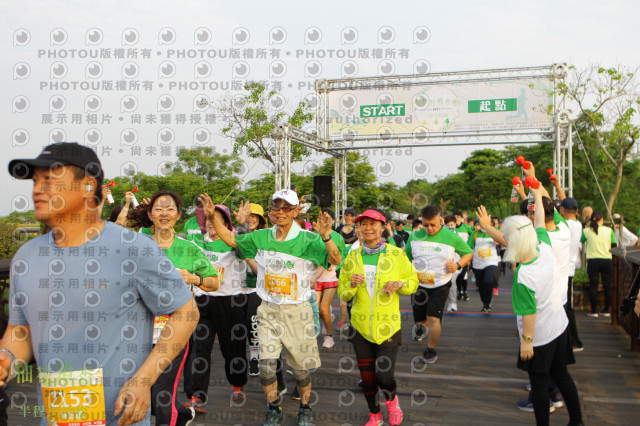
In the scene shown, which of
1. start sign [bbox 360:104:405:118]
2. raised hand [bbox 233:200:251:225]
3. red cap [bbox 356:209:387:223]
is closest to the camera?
red cap [bbox 356:209:387:223]

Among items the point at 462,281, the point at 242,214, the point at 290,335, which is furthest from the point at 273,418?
the point at 462,281

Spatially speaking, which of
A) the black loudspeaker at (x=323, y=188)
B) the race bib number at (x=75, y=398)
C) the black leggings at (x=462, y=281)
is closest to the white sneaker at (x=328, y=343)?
the black leggings at (x=462, y=281)

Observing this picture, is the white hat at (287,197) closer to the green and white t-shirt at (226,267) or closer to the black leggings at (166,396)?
the green and white t-shirt at (226,267)

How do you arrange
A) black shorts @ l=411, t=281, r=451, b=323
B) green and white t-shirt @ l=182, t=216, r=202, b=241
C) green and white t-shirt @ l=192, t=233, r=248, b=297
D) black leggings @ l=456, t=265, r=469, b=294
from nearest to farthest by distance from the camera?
green and white t-shirt @ l=192, t=233, r=248, b=297 < green and white t-shirt @ l=182, t=216, r=202, b=241 < black shorts @ l=411, t=281, r=451, b=323 < black leggings @ l=456, t=265, r=469, b=294

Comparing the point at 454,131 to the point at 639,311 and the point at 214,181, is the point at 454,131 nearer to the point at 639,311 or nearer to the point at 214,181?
the point at 639,311

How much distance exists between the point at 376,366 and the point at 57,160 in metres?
3.38

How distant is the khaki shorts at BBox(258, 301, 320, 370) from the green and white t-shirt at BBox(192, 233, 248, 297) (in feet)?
2.54

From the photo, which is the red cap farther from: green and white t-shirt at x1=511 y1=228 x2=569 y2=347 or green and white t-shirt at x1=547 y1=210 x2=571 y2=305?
green and white t-shirt at x1=547 y1=210 x2=571 y2=305

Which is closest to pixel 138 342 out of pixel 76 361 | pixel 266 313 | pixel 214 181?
pixel 76 361

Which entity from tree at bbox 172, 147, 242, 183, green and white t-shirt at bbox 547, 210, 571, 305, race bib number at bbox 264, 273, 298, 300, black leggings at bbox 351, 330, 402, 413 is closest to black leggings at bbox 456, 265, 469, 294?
green and white t-shirt at bbox 547, 210, 571, 305

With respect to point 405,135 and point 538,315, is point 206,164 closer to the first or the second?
point 405,135

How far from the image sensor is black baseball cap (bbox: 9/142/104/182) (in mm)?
1805

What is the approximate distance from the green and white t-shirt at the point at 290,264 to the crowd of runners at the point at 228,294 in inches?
0.5

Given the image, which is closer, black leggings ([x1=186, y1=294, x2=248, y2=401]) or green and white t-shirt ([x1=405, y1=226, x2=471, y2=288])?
black leggings ([x1=186, y1=294, x2=248, y2=401])
